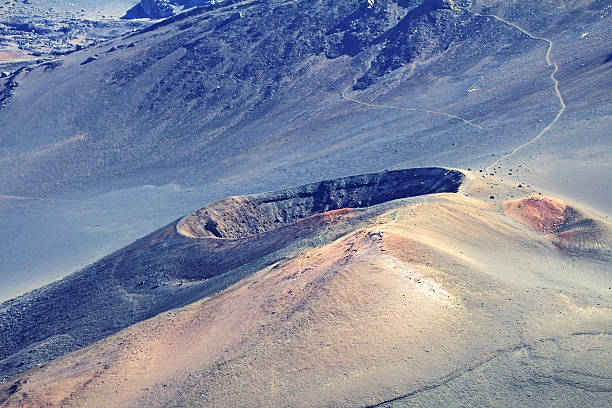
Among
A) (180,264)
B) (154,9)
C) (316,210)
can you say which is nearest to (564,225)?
(316,210)

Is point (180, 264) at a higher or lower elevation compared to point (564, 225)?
higher

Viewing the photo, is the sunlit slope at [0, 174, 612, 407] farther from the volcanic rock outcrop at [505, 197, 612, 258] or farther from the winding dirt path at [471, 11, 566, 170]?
the winding dirt path at [471, 11, 566, 170]

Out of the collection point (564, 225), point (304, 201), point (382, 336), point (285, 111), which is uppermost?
point (285, 111)

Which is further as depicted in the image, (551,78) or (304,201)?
(551,78)

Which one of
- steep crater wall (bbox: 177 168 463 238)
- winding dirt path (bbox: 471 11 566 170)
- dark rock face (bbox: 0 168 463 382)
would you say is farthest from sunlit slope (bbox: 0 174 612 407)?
winding dirt path (bbox: 471 11 566 170)

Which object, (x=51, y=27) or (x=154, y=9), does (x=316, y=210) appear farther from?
(x=154, y=9)

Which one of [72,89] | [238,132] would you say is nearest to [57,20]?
[72,89]

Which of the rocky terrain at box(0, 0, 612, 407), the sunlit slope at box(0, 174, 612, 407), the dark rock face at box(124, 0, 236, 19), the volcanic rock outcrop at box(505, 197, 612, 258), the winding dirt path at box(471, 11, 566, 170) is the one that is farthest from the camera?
the dark rock face at box(124, 0, 236, 19)

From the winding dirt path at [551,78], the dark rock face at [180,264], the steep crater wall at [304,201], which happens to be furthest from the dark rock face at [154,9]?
the dark rock face at [180,264]
